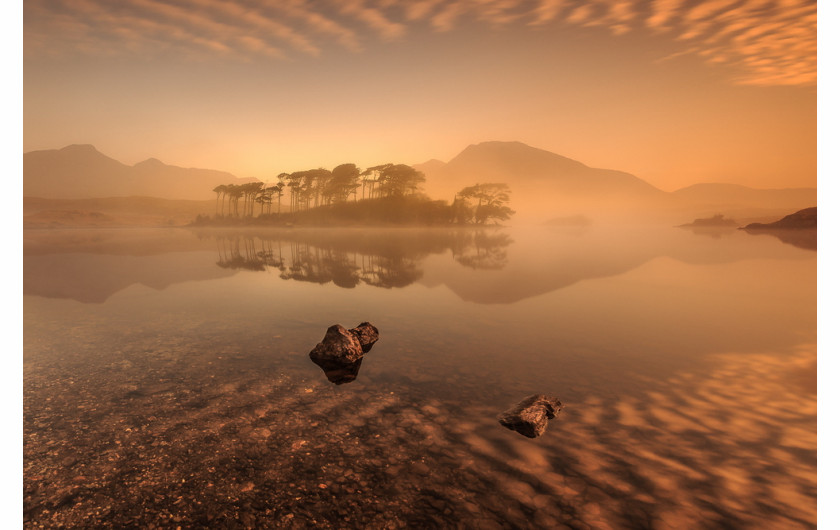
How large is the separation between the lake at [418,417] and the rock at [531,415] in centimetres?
27

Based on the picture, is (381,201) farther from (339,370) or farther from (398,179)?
(339,370)

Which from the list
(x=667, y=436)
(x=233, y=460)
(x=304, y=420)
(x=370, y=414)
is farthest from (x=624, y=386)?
(x=233, y=460)

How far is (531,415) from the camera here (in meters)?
7.70

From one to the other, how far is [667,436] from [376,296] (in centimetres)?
1612

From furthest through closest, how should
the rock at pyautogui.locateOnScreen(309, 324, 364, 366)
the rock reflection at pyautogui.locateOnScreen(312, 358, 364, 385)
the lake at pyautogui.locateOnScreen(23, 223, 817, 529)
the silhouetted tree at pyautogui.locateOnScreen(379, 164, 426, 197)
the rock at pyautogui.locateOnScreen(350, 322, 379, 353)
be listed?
the silhouetted tree at pyautogui.locateOnScreen(379, 164, 426, 197) → the rock at pyautogui.locateOnScreen(350, 322, 379, 353) → the rock at pyautogui.locateOnScreen(309, 324, 364, 366) → the rock reflection at pyautogui.locateOnScreen(312, 358, 364, 385) → the lake at pyautogui.locateOnScreen(23, 223, 817, 529)

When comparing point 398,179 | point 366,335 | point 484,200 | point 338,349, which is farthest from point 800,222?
point 338,349

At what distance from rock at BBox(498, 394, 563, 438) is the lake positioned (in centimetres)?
27

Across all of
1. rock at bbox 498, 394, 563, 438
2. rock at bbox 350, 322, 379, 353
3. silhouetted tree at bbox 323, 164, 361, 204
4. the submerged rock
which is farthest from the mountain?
silhouetted tree at bbox 323, 164, 361, 204

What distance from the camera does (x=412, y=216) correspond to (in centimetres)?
12938

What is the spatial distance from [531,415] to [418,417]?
265 cm

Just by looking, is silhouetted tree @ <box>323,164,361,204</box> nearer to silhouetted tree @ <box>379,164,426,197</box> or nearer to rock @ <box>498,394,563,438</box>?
silhouetted tree @ <box>379,164,426,197</box>

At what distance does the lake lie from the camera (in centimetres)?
562

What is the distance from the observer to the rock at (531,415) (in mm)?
7523

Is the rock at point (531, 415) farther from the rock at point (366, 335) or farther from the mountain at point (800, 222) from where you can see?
the mountain at point (800, 222)
